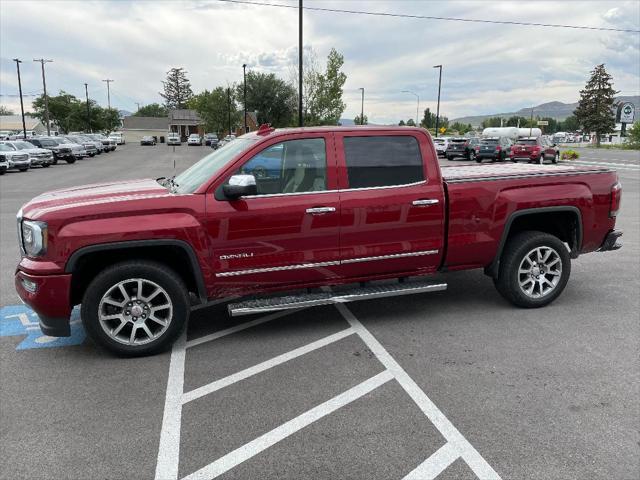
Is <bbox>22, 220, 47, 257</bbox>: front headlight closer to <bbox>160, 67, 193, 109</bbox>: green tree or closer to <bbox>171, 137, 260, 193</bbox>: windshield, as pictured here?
<bbox>171, 137, 260, 193</bbox>: windshield

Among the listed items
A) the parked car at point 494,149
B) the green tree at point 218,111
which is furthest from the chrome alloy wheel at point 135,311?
the green tree at point 218,111

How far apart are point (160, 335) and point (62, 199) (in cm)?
141

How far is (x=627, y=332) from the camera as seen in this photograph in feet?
15.9

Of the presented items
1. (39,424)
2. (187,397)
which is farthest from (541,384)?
(39,424)

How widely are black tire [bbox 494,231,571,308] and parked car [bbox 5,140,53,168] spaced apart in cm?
2859

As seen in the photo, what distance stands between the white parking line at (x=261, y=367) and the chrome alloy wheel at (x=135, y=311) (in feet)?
2.58

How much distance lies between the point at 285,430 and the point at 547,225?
3.98 meters

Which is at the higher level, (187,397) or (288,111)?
(288,111)

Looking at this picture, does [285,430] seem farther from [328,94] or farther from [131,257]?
[328,94]

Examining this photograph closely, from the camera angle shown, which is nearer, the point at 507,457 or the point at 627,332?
the point at 507,457

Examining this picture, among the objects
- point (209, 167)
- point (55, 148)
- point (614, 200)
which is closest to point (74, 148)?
point (55, 148)

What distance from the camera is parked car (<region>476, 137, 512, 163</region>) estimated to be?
30234 mm

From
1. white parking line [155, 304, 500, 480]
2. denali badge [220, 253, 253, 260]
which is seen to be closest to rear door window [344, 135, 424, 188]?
denali badge [220, 253, 253, 260]

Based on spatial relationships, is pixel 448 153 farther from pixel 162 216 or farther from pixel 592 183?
pixel 162 216
